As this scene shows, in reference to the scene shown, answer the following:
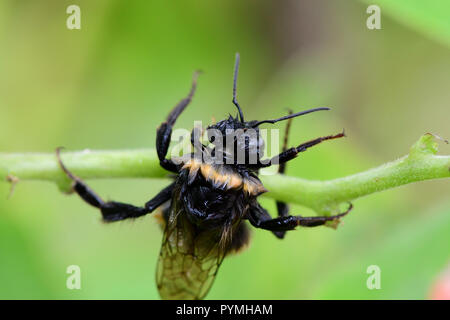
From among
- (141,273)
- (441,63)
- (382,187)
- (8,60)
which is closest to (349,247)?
(141,273)

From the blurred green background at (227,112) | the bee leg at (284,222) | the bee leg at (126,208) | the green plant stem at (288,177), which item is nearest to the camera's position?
the green plant stem at (288,177)

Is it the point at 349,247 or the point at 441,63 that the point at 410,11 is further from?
the point at 441,63

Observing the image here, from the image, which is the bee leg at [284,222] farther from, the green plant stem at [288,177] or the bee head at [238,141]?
the bee head at [238,141]

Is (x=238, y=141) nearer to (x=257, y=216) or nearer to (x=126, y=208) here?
(x=257, y=216)

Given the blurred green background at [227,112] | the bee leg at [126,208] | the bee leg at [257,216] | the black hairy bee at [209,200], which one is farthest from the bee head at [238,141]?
the blurred green background at [227,112]

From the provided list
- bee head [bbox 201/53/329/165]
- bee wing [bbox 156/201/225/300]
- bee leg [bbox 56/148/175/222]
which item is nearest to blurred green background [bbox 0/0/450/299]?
bee leg [bbox 56/148/175/222]

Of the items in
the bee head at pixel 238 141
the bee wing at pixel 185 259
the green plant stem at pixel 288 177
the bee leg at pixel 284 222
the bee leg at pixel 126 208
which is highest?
the bee head at pixel 238 141

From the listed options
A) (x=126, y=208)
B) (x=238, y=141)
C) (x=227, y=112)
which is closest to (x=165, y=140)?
(x=238, y=141)
